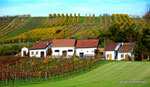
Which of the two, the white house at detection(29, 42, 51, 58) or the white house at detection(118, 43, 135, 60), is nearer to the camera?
the white house at detection(118, 43, 135, 60)

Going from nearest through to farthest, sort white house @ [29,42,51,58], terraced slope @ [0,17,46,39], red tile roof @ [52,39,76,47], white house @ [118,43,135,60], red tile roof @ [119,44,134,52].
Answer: white house @ [118,43,135,60]
red tile roof @ [119,44,134,52]
white house @ [29,42,51,58]
red tile roof @ [52,39,76,47]
terraced slope @ [0,17,46,39]

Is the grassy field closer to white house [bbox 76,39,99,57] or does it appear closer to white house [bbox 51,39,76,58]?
white house [bbox 76,39,99,57]

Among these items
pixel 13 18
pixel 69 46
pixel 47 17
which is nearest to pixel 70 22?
pixel 47 17

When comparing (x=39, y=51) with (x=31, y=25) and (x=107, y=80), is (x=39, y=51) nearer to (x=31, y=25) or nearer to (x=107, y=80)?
(x=107, y=80)

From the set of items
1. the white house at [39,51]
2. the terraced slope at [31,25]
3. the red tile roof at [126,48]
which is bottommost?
the white house at [39,51]

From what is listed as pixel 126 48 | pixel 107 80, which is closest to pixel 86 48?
pixel 126 48

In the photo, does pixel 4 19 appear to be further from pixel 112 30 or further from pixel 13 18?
pixel 112 30

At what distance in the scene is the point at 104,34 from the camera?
260 feet

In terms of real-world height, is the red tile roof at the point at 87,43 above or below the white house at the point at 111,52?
above

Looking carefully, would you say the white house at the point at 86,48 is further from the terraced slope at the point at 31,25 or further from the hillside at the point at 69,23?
the terraced slope at the point at 31,25

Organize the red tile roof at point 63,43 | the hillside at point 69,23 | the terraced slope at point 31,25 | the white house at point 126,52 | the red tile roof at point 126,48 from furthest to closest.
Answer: the terraced slope at point 31,25 < the hillside at point 69,23 < the red tile roof at point 63,43 < the red tile roof at point 126,48 < the white house at point 126,52

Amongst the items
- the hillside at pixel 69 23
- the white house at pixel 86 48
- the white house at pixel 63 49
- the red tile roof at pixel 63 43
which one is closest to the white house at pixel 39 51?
the white house at pixel 63 49

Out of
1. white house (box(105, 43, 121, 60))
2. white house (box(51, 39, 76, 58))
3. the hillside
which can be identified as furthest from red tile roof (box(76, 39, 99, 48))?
the hillside

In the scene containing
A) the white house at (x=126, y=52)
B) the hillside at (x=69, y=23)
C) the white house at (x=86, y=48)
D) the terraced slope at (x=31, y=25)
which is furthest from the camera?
the terraced slope at (x=31, y=25)
